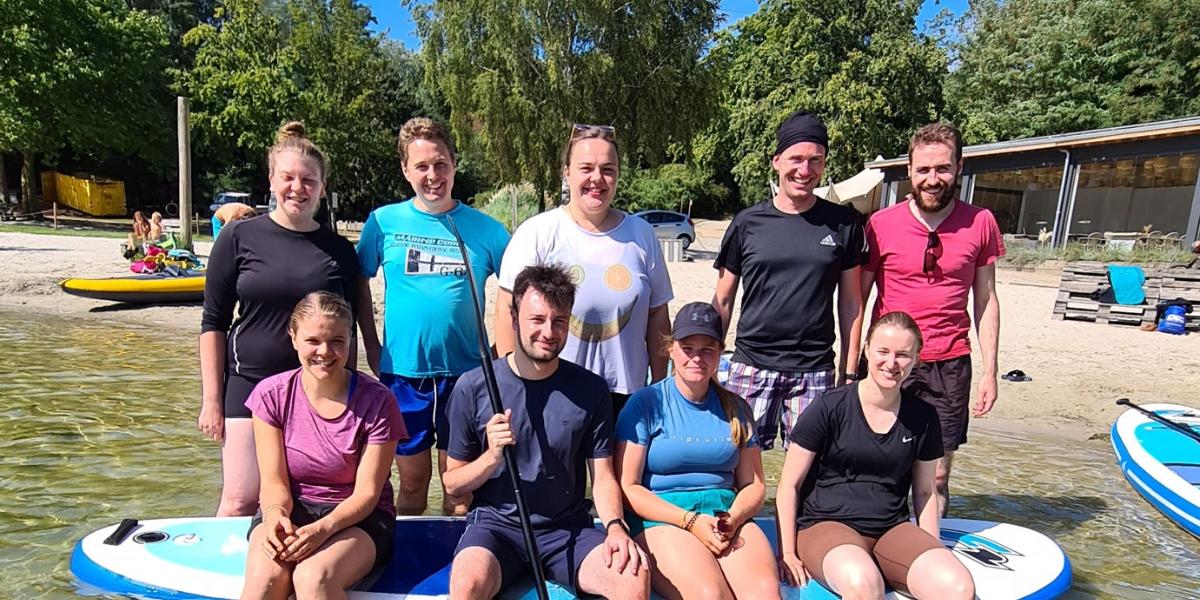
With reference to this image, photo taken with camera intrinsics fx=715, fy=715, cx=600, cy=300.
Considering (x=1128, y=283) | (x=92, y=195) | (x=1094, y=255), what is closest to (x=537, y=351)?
(x=1128, y=283)

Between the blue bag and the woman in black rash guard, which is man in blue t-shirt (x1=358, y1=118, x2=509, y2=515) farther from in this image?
the blue bag

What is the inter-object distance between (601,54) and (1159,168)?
17.6 metres

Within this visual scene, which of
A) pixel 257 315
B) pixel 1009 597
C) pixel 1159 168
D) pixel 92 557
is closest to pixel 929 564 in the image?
pixel 1009 597

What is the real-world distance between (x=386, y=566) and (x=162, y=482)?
11.2 ft

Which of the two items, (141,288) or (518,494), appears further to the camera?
(141,288)

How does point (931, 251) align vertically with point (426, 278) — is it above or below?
above

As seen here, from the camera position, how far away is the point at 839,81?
29.4 meters

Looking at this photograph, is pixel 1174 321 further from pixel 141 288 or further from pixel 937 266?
pixel 141 288

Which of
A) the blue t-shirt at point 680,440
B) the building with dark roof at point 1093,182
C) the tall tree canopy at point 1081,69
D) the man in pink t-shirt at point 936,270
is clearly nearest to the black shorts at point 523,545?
the blue t-shirt at point 680,440

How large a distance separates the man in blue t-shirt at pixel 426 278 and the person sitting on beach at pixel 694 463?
2.95ft

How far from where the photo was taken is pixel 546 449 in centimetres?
281

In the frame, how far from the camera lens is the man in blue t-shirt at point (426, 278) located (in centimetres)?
324

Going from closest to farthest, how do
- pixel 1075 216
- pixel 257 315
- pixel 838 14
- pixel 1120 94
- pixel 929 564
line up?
pixel 929 564 < pixel 257 315 < pixel 1075 216 < pixel 1120 94 < pixel 838 14

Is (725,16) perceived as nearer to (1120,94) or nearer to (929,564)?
(1120,94)
